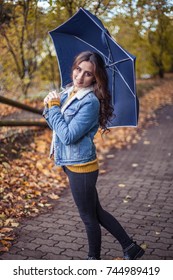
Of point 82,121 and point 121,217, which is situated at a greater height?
point 82,121

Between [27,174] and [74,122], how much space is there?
3455 mm

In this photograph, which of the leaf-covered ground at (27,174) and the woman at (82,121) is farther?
the leaf-covered ground at (27,174)

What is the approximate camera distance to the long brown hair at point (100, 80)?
3.16 metres

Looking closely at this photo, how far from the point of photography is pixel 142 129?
36.9 feet

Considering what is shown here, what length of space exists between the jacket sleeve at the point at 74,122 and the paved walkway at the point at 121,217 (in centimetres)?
154

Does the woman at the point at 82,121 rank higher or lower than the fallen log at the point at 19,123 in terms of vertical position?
higher

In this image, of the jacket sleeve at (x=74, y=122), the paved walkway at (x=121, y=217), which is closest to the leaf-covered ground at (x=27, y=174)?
the paved walkway at (x=121, y=217)

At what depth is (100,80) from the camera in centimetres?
319

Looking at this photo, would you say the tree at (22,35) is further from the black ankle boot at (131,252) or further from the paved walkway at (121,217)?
the black ankle boot at (131,252)

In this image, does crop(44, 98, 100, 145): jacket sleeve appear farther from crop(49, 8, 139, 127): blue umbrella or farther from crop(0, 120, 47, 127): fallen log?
crop(0, 120, 47, 127): fallen log

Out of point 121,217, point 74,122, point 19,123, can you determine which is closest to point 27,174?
point 19,123

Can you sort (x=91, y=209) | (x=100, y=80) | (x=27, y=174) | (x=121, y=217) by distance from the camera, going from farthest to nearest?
(x=27, y=174) → (x=121, y=217) → (x=91, y=209) → (x=100, y=80)

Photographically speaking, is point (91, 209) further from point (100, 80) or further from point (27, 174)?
point (27, 174)
